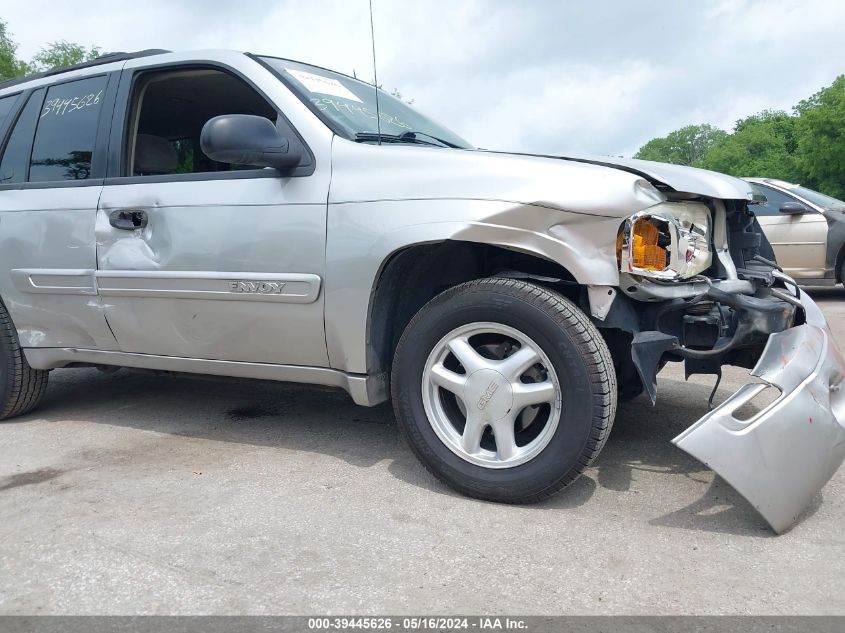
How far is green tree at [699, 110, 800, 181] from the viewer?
168ft

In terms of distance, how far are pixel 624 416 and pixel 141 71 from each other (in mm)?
2982

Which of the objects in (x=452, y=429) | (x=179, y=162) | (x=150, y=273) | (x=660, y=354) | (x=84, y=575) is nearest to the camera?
(x=84, y=575)

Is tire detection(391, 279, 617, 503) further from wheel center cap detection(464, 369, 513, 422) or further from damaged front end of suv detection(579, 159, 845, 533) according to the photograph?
damaged front end of suv detection(579, 159, 845, 533)

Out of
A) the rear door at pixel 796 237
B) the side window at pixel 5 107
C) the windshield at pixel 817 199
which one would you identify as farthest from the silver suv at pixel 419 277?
the windshield at pixel 817 199

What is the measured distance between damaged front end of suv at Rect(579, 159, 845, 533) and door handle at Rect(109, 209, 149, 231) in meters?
2.06

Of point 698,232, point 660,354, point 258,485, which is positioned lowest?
point 258,485

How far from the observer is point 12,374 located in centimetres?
384

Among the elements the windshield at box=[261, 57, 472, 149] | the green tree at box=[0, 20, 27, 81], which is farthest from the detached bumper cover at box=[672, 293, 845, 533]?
the green tree at box=[0, 20, 27, 81]

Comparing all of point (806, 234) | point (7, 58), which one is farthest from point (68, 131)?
point (7, 58)

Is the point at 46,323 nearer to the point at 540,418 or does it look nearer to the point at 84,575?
the point at 84,575

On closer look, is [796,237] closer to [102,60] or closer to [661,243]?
[661,243]

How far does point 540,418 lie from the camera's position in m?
2.77

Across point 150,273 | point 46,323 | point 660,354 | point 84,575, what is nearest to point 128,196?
point 150,273

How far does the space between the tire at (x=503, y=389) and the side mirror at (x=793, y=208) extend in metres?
6.55
